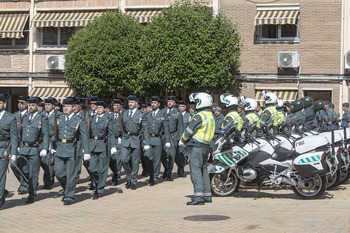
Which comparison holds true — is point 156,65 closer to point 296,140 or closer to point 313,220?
point 296,140

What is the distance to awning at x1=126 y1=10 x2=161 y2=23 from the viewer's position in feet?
98.6

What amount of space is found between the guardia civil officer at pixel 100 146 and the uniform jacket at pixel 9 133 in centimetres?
200

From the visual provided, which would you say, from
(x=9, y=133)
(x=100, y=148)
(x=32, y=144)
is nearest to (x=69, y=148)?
(x=32, y=144)

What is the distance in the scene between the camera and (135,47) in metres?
28.4

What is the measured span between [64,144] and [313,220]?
4.97m

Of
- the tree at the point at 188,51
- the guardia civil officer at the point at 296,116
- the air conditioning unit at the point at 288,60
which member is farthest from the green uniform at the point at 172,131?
the air conditioning unit at the point at 288,60

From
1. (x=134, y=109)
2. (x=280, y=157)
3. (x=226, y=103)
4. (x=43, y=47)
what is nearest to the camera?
(x=280, y=157)

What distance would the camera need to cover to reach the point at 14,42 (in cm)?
3272

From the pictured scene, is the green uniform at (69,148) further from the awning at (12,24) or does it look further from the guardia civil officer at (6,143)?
the awning at (12,24)

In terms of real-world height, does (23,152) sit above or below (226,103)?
below

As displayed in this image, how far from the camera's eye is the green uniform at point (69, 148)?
40.8 feet

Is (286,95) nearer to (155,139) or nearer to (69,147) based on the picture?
(155,139)

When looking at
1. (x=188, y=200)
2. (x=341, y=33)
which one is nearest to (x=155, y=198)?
(x=188, y=200)

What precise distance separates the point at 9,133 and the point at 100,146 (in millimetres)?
2182
